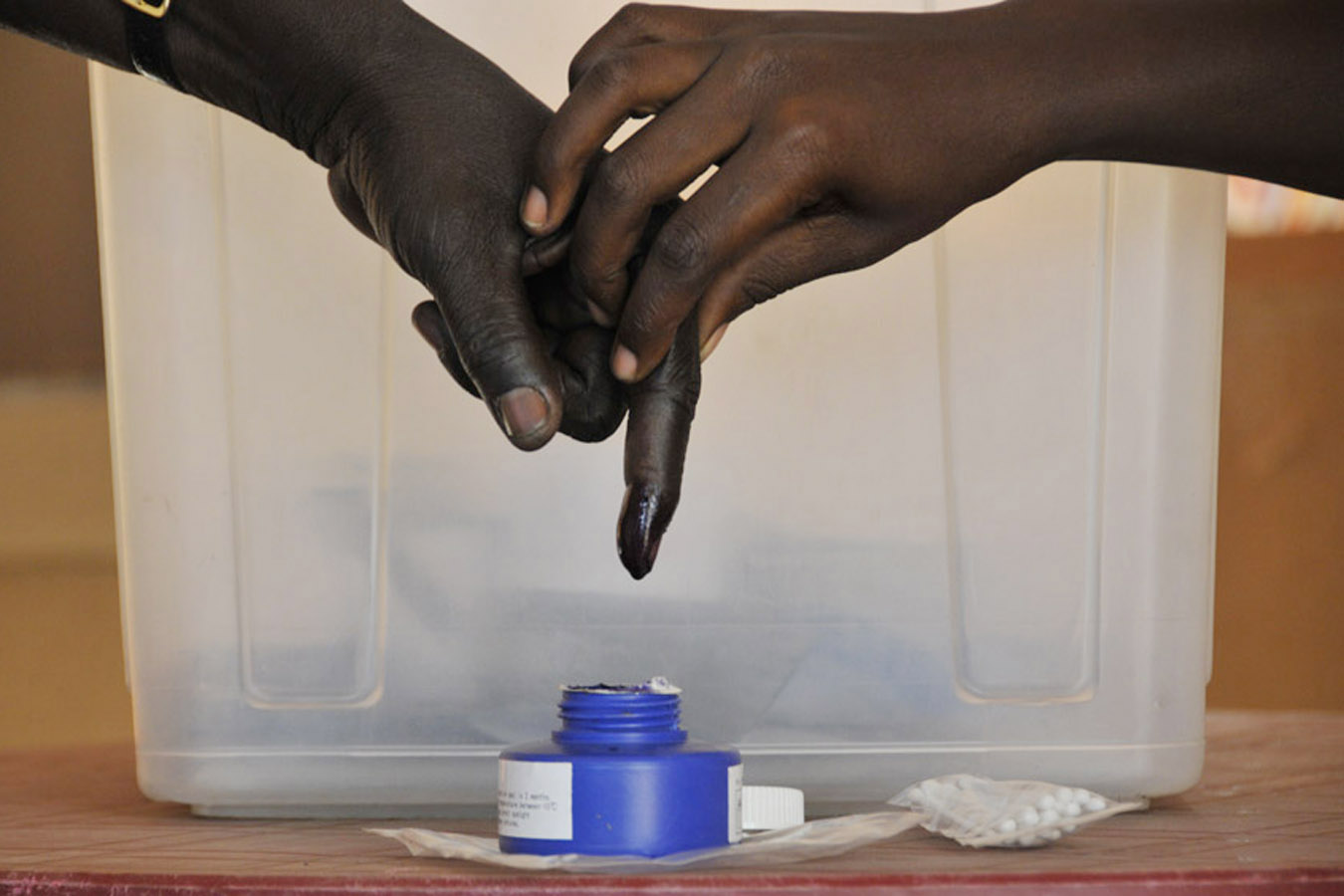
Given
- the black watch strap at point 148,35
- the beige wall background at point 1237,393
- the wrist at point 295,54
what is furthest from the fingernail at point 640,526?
the beige wall background at point 1237,393

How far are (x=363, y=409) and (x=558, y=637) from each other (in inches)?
6.4

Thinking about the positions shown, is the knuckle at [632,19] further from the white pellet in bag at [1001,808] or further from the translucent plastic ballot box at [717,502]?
the white pellet in bag at [1001,808]

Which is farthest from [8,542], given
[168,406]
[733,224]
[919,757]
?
[733,224]

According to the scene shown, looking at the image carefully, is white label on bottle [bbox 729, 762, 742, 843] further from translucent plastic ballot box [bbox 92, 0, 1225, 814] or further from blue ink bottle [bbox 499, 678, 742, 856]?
translucent plastic ballot box [bbox 92, 0, 1225, 814]

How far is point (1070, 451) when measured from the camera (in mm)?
871

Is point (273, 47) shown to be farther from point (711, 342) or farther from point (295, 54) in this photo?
point (711, 342)

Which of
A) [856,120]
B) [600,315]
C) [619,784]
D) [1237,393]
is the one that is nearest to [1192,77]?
[856,120]

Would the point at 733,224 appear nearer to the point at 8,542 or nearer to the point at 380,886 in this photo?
the point at 380,886

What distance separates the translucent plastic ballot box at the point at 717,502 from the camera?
871 mm

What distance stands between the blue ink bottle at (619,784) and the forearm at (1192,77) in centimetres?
31

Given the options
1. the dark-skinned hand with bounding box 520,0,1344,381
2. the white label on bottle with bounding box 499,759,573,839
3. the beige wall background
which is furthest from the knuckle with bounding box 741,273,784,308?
the beige wall background

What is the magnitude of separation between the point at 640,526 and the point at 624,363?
2.7 inches

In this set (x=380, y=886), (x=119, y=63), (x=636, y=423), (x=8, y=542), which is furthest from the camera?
(x=8, y=542)

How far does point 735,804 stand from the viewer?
0.68 metres
